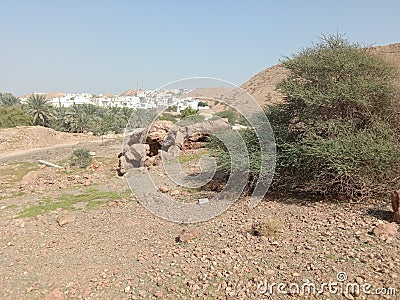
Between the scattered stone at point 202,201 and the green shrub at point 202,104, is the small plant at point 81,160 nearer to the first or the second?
the green shrub at point 202,104

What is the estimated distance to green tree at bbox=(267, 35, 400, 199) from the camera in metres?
5.89

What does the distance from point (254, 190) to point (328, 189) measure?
1.50 m

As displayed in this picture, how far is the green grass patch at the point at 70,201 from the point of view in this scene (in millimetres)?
7348

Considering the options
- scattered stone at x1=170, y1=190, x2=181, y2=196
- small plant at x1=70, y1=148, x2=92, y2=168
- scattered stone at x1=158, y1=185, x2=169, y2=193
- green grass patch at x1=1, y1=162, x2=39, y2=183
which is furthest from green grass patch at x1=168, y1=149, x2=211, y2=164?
green grass patch at x1=1, y1=162, x2=39, y2=183

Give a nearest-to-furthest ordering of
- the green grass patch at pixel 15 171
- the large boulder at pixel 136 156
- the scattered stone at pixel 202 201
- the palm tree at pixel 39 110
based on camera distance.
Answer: the scattered stone at pixel 202 201 < the large boulder at pixel 136 156 < the green grass patch at pixel 15 171 < the palm tree at pixel 39 110

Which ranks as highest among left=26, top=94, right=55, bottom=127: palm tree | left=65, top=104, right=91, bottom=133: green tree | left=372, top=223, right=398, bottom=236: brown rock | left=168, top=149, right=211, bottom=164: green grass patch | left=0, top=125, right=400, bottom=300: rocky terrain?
left=26, top=94, right=55, bottom=127: palm tree

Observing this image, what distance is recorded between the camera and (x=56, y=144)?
2694 centimetres

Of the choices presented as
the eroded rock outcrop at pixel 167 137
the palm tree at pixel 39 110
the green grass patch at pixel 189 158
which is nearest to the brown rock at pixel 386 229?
the green grass patch at pixel 189 158

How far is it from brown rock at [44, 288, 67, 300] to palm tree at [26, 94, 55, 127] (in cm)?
3268

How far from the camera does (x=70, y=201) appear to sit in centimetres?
796

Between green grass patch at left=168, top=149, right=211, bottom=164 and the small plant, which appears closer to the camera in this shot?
green grass patch at left=168, top=149, right=211, bottom=164

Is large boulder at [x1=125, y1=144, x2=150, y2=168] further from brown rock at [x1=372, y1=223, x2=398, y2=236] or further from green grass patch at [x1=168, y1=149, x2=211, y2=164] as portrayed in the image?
brown rock at [x1=372, y1=223, x2=398, y2=236]

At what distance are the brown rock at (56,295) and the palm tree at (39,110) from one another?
32.7 meters

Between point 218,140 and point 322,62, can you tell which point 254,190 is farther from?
point 322,62
